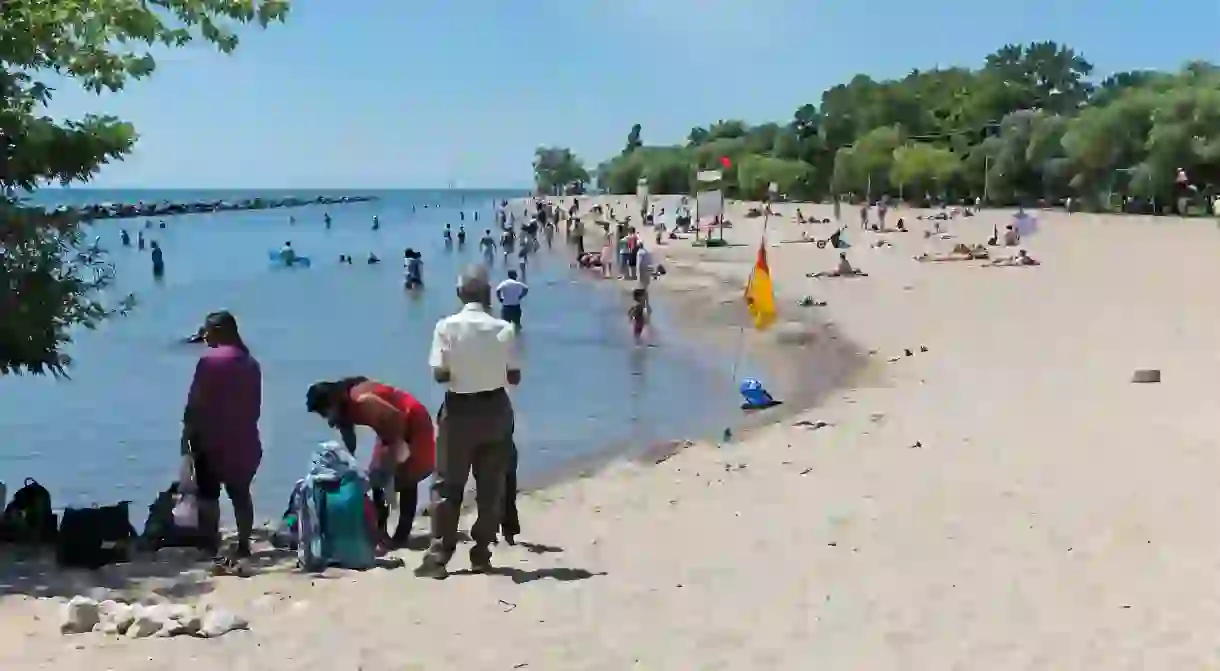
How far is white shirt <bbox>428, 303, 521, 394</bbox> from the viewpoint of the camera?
20.6 feet

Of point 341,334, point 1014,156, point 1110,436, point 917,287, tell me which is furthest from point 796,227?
point 1110,436

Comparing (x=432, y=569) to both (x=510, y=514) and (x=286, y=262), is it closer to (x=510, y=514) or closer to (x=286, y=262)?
(x=510, y=514)

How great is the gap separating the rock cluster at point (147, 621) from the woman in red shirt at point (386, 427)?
1653mm

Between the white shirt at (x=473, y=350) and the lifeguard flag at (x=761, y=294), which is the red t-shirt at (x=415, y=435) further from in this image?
the lifeguard flag at (x=761, y=294)

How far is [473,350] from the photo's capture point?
6.30 meters

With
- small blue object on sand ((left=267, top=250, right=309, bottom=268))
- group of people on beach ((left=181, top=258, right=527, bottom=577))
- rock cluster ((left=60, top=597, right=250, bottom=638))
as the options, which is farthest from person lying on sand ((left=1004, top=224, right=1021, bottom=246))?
rock cluster ((left=60, top=597, right=250, bottom=638))

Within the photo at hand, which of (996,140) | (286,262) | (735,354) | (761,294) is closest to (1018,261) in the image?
(735,354)

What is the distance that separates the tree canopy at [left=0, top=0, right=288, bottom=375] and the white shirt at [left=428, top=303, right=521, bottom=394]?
123 inches

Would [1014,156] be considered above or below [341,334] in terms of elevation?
above

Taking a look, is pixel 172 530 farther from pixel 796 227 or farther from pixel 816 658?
pixel 796 227

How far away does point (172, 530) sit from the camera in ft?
26.0

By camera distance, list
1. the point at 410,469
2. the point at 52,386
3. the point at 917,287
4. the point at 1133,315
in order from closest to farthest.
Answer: the point at 410,469, the point at 52,386, the point at 1133,315, the point at 917,287

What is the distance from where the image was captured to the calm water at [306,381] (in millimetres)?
12609

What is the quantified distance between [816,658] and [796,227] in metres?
52.6
